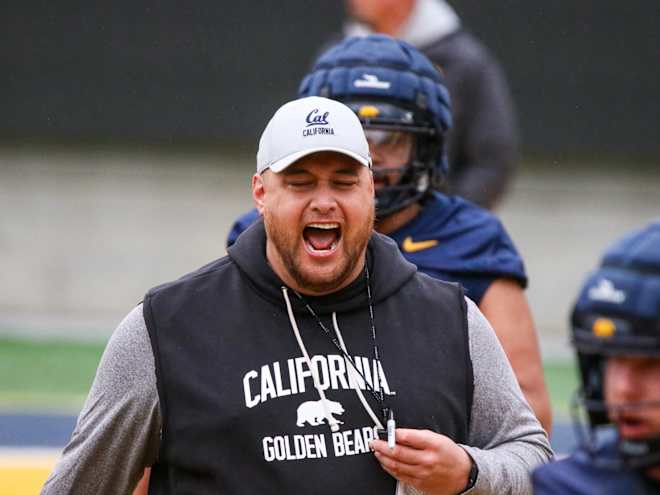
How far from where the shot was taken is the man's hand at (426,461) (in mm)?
3547

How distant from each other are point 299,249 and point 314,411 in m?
0.41

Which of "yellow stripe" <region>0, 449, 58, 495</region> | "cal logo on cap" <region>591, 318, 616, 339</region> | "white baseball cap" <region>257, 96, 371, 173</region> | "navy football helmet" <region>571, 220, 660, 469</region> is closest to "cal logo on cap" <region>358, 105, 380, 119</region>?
"white baseball cap" <region>257, 96, 371, 173</region>

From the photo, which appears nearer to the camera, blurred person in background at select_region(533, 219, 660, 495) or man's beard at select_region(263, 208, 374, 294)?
blurred person in background at select_region(533, 219, 660, 495)

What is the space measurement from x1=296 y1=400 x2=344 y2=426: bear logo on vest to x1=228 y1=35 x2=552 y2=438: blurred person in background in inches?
43.7

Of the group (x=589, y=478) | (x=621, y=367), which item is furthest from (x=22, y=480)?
(x=621, y=367)

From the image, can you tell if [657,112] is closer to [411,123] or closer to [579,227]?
[579,227]

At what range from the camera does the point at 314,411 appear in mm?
3750

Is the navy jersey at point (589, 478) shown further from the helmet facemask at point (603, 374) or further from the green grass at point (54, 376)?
the green grass at point (54, 376)

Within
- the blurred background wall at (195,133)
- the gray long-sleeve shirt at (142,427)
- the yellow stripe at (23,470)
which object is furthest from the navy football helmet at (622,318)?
the blurred background wall at (195,133)

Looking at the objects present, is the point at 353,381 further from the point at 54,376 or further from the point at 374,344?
the point at 54,376

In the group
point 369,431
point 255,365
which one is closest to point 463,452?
point 369,431

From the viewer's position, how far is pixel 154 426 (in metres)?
3.79

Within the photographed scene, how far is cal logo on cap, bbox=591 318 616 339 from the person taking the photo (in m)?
2.79

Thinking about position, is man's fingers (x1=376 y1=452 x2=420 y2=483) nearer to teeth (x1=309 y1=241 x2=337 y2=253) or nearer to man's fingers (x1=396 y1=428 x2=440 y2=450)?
man's fingers (x1=396 y1=428 x2=440 y2=450)
